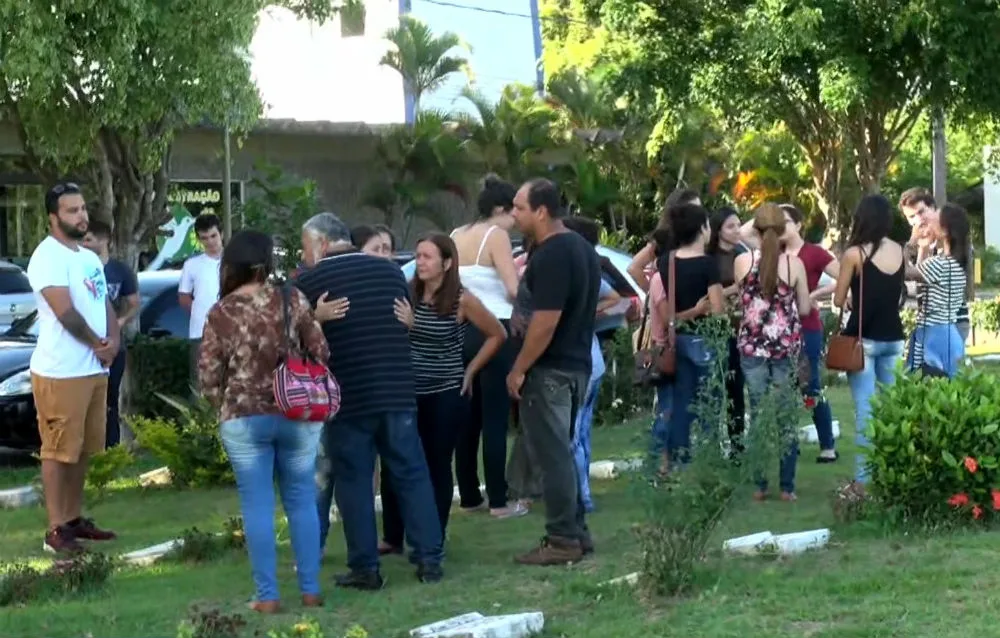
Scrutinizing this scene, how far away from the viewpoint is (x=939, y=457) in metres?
7.72

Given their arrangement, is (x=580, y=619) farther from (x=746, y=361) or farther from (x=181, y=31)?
(x=181, y=31)

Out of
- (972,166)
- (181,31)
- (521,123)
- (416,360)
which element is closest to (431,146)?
(521,123)

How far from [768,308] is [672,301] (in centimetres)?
56

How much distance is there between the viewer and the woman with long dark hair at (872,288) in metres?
8.89

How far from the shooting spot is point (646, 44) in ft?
75.0

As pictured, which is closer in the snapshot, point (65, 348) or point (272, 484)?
point (272, 484)

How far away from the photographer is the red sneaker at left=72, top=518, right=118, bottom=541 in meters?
8.66

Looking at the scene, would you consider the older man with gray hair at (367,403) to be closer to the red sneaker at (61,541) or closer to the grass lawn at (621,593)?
the grass lawn at (621,593)

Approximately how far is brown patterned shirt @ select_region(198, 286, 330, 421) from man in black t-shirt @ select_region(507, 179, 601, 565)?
1296 millimetres

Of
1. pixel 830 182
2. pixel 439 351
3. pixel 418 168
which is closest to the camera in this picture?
pixel 439 351

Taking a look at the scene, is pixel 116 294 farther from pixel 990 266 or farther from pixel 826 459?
pixel 990 266

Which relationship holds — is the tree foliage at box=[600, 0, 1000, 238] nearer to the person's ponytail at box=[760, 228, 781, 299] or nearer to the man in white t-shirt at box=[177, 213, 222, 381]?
the man in white t-shirt at box=[177, 213, 222, 381]

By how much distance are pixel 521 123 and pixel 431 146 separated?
8.13ft

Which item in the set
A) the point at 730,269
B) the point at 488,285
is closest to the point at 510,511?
the point at 488,285
